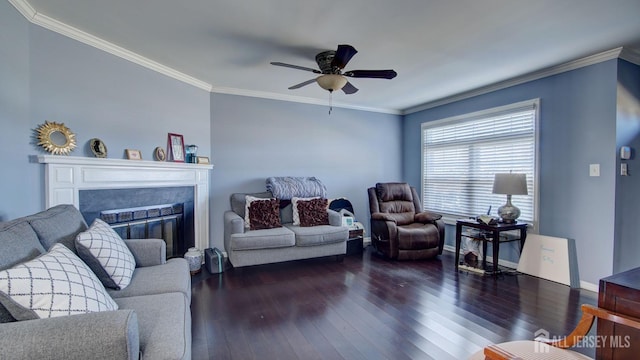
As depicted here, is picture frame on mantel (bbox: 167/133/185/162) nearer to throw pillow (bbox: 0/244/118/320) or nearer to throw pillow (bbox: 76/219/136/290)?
throw pillow (bbox: 76/219/136/290)

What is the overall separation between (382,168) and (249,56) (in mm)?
3136

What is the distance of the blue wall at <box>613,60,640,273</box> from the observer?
9.06 feet

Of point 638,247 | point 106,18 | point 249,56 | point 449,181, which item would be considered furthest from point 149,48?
point 638,247

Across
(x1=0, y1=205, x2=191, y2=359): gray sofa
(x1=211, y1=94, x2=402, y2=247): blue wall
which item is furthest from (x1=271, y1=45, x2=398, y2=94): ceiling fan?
(x1=0, y1=205, x2=191, y2=359): gray sofa

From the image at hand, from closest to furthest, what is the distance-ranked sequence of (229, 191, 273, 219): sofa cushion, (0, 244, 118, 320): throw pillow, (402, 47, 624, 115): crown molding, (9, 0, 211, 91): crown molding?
(0, 244, 118, 320): throw pillow < (9, 0, 211, 91): crown molding < (402, 47, 624, 115): crown molding < (229, 191, 273, 219): sofa cushion

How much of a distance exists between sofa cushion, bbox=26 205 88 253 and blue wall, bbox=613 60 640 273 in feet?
15.0

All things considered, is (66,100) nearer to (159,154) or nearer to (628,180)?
(159,154)

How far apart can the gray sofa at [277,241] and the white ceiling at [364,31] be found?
1817 millimetres

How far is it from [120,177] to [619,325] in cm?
369

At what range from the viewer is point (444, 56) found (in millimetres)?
2840

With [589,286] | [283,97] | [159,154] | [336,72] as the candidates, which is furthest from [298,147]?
[589,286]

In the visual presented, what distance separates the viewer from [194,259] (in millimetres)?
3248

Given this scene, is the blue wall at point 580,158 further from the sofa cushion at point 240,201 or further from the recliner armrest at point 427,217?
the sofa cushion at point 240,201

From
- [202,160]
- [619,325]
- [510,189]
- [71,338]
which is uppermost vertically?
[202,160]
